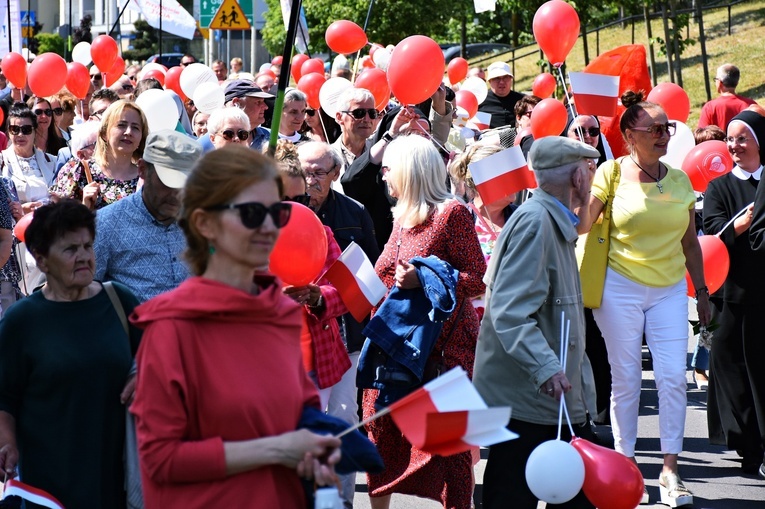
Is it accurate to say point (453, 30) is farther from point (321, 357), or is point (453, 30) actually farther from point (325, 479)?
point (325, 479)

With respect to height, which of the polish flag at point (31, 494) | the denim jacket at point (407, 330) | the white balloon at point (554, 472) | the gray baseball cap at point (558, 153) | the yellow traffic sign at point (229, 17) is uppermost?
the yellow traffic sign at point (229, 17)

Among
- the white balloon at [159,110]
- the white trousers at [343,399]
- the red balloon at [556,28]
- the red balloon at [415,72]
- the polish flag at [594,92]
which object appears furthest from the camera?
the red balloon at [556,28]

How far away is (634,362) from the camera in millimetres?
6418

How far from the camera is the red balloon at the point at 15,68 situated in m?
13.8

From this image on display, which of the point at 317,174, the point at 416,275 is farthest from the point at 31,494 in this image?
the point at 317,174

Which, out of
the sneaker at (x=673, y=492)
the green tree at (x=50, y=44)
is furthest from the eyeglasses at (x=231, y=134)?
the green tree at (x=50, y=44)

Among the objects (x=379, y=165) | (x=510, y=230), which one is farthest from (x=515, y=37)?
(x=510, y=230)

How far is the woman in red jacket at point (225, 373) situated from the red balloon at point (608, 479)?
176 cm

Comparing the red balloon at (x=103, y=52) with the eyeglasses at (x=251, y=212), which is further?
the red balloon at (x=103, y=52)

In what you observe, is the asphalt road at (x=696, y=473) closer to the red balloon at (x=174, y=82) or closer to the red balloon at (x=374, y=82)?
the red balloon at (x=374, y=82)

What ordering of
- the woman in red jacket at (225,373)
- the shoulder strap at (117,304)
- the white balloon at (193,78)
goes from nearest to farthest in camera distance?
the woman in red jacket at (225,373), the shoulder strap at (117,304), the white balloon at (193,78)

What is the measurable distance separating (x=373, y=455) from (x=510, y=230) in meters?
1.83

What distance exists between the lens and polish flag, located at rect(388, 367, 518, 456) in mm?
2840

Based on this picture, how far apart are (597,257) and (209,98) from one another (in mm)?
4718
